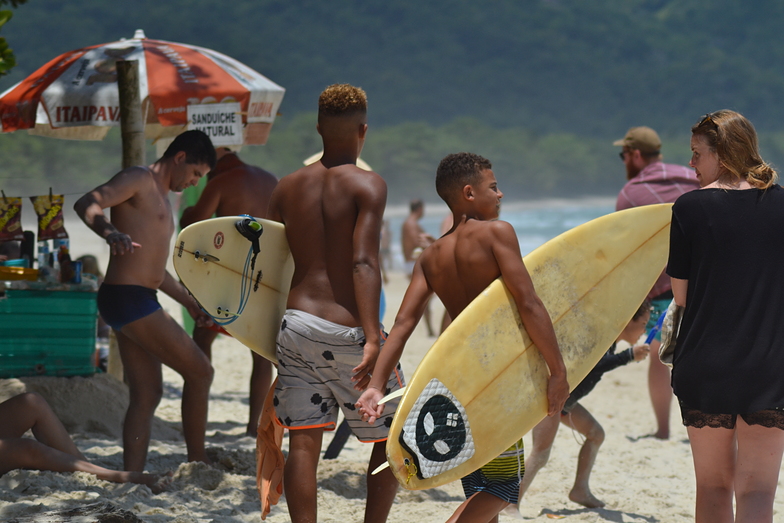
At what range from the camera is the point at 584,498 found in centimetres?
373

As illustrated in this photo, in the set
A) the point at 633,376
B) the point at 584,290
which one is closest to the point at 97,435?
the point at 584,290

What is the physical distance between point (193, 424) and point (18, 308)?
1326mm

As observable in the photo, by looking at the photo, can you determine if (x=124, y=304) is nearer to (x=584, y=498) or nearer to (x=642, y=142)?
(x=584, y=498)

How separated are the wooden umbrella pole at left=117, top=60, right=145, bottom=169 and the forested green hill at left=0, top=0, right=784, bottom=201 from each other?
215 feet

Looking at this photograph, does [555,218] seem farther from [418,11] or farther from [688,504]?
[688,504]

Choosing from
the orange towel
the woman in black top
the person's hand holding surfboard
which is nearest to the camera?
the woman in black top

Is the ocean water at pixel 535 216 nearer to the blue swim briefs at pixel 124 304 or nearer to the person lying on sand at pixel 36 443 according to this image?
the blue swim briefs at pixel 124 304

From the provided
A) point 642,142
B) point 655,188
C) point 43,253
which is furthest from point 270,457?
point 642,142

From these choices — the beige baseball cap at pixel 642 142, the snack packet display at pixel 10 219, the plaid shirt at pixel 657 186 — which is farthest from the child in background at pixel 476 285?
the snack packet display at pixel 10 219

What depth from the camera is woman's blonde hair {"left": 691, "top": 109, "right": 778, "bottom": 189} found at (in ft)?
7.82

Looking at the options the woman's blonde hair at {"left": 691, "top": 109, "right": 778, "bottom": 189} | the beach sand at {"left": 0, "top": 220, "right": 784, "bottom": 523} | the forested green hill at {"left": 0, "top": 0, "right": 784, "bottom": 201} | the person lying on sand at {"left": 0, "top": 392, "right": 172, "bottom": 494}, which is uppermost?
the forested green hill at {"left": 0, "top": 0, "right": 784, "bottom": 201}

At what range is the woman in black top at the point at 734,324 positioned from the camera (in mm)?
2340

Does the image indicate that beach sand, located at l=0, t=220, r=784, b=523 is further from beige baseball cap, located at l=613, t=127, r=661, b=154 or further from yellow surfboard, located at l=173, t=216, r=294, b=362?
beige baseball cap, located at l=613, t=127, r=661, b=154

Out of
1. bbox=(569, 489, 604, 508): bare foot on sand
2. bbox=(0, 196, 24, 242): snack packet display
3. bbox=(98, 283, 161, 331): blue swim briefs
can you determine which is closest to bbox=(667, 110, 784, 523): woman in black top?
bbox=(569, 489, 604, 508): bare foot on sand
